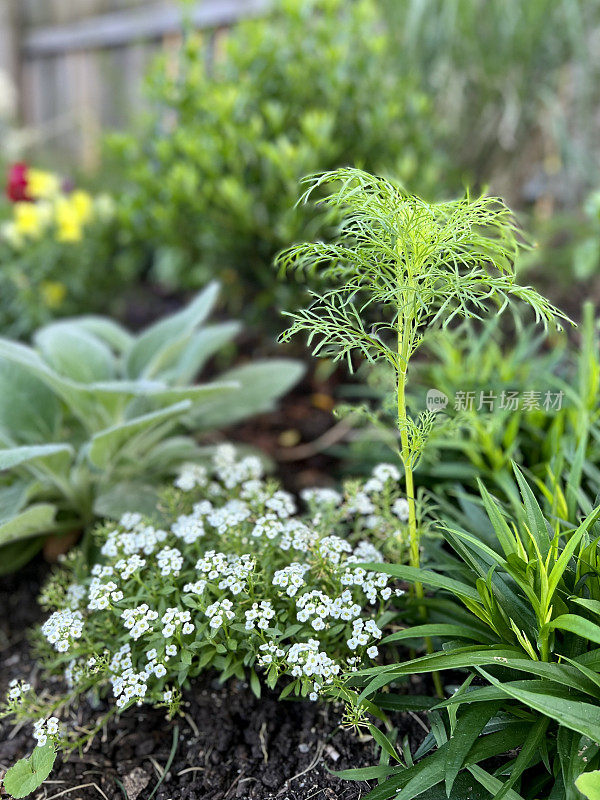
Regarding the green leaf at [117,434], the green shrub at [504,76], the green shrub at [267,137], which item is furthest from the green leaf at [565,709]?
the green shrub at [504,76]

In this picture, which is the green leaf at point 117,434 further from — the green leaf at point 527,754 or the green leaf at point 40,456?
the green leaf at point 527,754

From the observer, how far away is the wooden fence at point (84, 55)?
4090mm

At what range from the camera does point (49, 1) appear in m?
5.21

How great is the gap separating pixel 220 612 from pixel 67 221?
1850 millimetres

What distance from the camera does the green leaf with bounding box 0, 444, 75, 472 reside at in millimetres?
1188

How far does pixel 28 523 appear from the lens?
1.35 metres

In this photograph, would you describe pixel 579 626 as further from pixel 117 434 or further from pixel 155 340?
pixel 155 340

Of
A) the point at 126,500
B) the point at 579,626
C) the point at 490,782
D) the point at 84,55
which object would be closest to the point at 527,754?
the point at 490,782

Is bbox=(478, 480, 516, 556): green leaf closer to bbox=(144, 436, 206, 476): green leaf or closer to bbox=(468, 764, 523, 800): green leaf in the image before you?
bbox=(468, 764, 523, 800): green leaf

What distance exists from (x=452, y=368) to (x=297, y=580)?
86 centimetres

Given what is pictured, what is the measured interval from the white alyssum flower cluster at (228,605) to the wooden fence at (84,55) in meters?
3.23

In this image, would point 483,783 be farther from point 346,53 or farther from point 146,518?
point 346,53

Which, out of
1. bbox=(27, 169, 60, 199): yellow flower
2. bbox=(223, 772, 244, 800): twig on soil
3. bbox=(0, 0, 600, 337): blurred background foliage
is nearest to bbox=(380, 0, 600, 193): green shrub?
bbox=(0, 0, 600, 337): blurred background foliage

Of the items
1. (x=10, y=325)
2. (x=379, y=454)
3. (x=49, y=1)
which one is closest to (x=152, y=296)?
(x=10, y=325)
